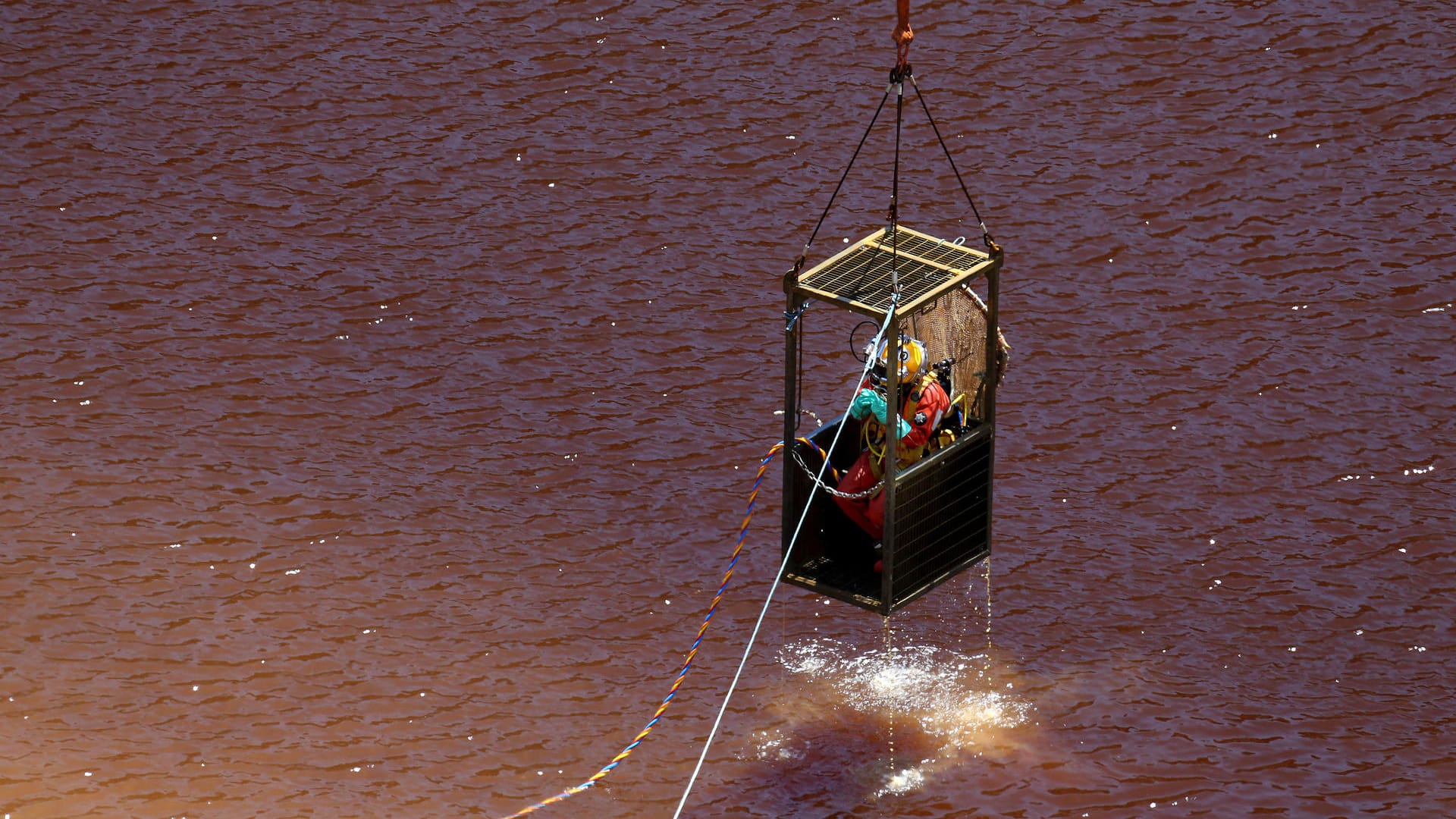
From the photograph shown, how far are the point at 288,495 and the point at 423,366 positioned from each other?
1.76m

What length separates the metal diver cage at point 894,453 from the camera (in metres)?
14.9

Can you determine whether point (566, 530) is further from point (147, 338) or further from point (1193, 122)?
point (1193, 122)

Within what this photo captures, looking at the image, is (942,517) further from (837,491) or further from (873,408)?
(873,408)

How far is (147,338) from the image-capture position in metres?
19.5

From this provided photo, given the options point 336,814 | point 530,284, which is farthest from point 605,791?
point 530,284

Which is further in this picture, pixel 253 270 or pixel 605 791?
pixel 253 270

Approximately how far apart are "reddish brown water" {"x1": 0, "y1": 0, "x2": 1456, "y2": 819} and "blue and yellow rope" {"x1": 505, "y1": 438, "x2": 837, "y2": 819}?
0.10 meters

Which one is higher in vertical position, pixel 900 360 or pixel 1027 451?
pixel 900 360

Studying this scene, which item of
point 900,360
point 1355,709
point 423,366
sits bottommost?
point 1355,709

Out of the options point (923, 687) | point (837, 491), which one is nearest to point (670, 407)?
point (923, 687)

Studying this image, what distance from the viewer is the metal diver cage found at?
14914mm

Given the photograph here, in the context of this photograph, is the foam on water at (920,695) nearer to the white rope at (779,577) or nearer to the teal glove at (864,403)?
the white rope at (779,577)

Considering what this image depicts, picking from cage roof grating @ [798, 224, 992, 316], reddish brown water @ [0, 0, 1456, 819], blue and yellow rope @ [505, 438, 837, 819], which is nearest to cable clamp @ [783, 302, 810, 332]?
cage roof grating @ [798, 224, 992, 316]

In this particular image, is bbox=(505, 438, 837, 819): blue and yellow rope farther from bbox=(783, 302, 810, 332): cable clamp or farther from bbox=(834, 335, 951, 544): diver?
bbox=(783, 302, 810, 332): cable clamp
